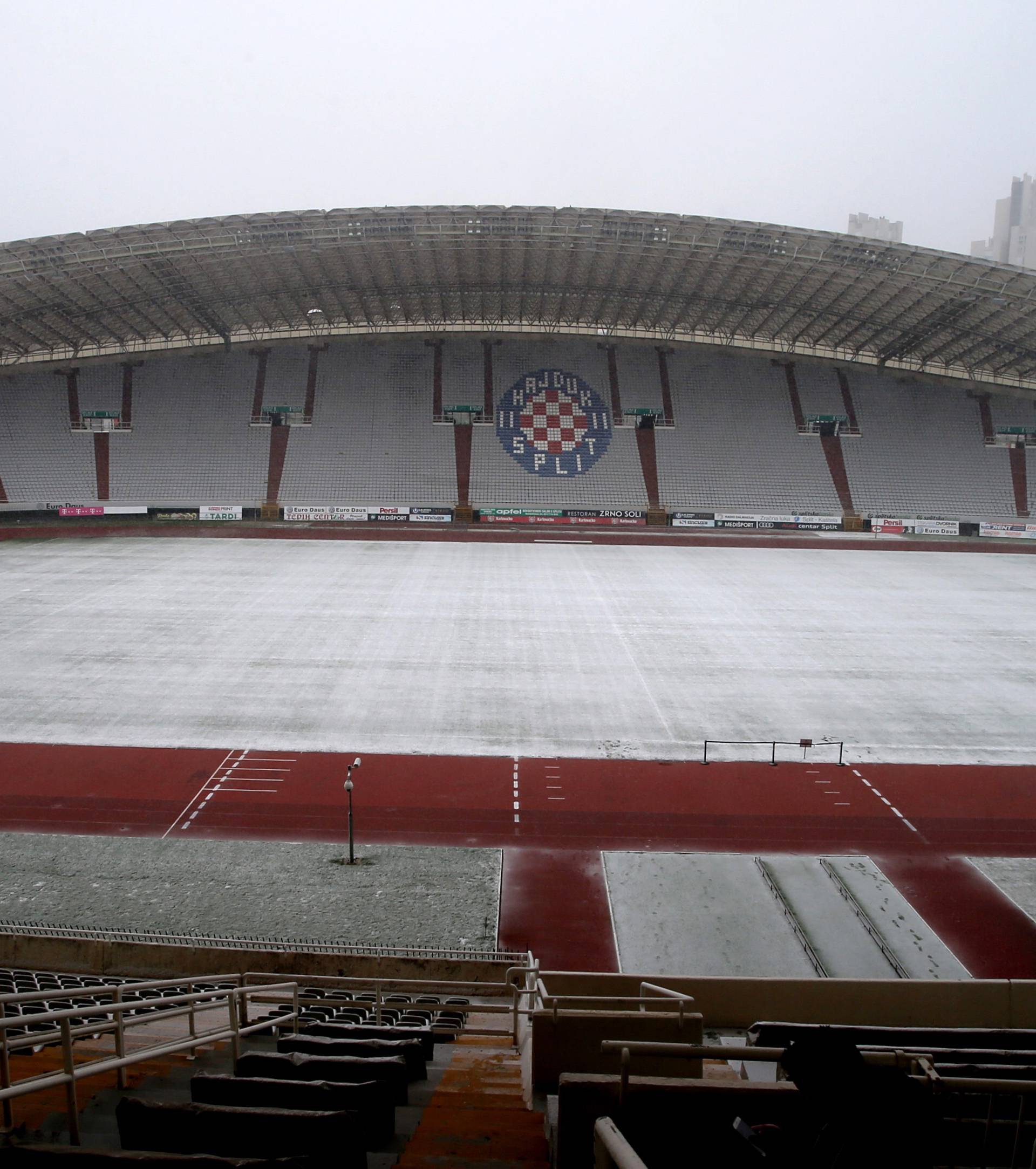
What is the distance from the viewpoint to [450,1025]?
883 centimetres

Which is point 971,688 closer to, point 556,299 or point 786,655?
point 786,655

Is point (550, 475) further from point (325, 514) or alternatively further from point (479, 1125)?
point (479, 1125)

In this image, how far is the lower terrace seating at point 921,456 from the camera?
4994cm

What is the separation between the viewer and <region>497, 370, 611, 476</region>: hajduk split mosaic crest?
51.2 meters

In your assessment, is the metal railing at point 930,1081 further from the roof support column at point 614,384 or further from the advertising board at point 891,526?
the roof support column at point 614,384

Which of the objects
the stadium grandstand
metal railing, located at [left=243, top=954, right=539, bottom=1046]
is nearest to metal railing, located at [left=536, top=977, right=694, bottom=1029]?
the stadium grandstand

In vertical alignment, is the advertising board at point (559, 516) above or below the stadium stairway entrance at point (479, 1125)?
above

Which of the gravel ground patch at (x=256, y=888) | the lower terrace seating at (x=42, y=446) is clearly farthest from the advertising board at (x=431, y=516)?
→ the gravel ground patch at (x=256, y=888)

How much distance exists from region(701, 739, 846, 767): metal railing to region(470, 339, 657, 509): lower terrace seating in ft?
100

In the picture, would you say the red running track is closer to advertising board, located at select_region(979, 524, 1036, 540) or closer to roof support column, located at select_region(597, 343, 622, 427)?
advertising board, located at select_region(979, 524, 1036, 540)

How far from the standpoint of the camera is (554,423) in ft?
174

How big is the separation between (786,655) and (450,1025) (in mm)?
19092

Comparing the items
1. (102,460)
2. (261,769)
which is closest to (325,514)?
(102,460)

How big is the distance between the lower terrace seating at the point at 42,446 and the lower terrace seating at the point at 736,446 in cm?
3376
